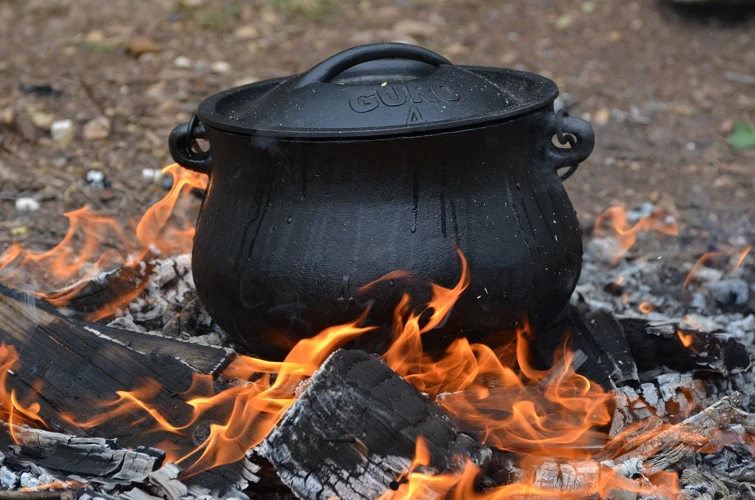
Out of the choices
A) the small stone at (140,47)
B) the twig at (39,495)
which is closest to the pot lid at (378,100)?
the twig at (39,495)

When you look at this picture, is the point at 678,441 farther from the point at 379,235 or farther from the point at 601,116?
the point at 601,116

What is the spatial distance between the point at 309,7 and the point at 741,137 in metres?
3.63

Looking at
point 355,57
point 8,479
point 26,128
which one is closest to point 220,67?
point 26,128

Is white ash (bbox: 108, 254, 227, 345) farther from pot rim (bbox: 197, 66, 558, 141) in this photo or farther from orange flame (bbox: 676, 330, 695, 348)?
orange flame (bbox: 676, 330, 695, 348)

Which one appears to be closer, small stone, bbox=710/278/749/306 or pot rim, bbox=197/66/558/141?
pot rim, bbox=197/66/558/141

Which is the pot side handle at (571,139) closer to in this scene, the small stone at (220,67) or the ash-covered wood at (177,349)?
the ash-covered wood at (177,349)

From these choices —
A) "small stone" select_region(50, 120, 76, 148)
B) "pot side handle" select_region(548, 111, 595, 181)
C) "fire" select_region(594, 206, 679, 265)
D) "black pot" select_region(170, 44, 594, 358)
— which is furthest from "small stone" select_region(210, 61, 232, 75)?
"pot side handle" select_region(548, 111, 595, 181)

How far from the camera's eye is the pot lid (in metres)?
2.08

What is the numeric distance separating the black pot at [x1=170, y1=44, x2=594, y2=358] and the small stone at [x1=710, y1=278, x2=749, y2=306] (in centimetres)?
145

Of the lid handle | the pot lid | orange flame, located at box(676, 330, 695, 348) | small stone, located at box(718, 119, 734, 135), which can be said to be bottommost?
small stone, located at box(718, 119, 734, 135)

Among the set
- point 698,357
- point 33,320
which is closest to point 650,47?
point 698,357

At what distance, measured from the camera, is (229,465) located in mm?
2021

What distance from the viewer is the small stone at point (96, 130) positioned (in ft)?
16.7

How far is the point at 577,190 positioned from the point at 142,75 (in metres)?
3.20
